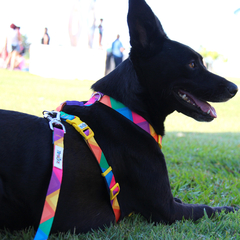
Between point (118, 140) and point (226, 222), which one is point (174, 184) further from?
point (118, 140)

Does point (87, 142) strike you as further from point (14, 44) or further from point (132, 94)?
point (14, 44)

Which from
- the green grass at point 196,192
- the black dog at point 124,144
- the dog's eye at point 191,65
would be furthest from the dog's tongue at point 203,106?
the green grass at point 196,192

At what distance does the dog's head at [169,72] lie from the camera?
76.5 inches

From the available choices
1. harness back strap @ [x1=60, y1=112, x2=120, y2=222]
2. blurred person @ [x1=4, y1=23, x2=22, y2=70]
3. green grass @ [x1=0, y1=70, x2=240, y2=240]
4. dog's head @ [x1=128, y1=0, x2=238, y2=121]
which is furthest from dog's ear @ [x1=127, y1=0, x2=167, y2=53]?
blurred person @ [x1=4, y1=23, x2=22, y2=70]

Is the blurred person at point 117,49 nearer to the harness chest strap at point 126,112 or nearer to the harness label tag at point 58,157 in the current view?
the harness chest strap at point 126,112

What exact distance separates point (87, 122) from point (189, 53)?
38.1 inches

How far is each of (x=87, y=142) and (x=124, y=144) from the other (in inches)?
10.7

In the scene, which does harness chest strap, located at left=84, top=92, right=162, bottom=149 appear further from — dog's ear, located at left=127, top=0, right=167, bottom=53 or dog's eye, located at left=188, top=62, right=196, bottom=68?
dog's eye, located at left=188, top=62, right=196, bottom=68

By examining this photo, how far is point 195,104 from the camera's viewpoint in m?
2.01

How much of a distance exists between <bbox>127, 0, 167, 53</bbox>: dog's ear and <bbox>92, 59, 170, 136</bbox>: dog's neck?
0.58 feet

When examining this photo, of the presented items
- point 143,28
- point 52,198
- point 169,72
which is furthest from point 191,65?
point 52,198

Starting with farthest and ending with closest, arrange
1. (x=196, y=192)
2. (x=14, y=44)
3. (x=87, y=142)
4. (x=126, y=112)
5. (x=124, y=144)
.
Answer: (x=14, y=44) < (x=196, y=192) < (x=126, y=112) < (x=124, y=144) < (x=87, y=142)

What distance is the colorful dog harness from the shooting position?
140 centimetres

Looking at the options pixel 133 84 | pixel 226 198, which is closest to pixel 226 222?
pixel 226 198
